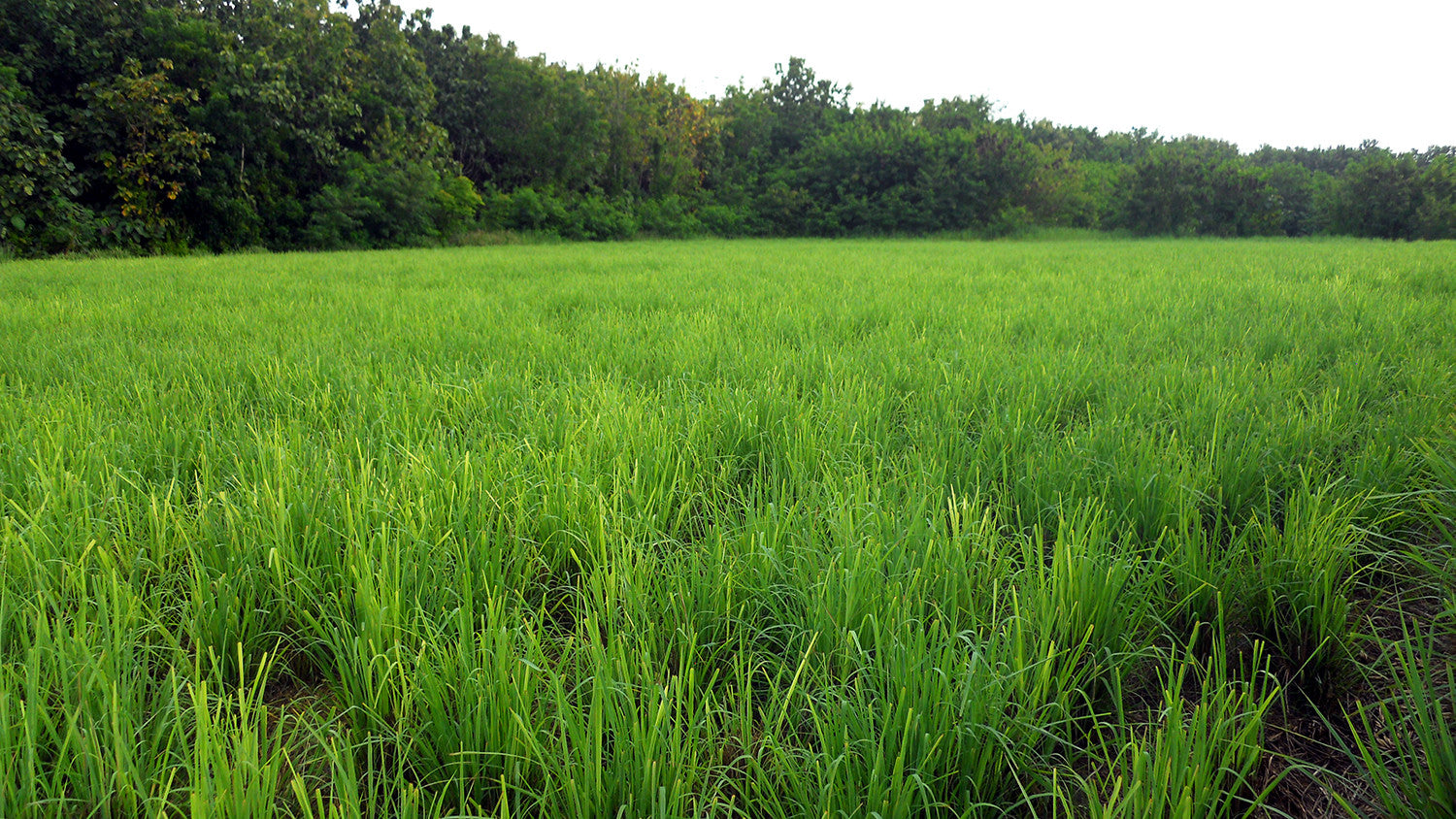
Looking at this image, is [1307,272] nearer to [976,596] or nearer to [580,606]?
[976,596]

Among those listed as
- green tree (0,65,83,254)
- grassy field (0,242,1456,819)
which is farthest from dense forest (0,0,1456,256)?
grassy field (0,242,1456,819)

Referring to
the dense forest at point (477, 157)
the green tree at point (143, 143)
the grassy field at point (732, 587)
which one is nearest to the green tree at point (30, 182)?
the dense forest at point (477, 157)

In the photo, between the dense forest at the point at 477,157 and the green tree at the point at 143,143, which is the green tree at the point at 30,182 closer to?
the dense forest at the point at 477,157

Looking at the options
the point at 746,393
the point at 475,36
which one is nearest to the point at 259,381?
the point at 746,393

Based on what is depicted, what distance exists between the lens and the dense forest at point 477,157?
1345 cm

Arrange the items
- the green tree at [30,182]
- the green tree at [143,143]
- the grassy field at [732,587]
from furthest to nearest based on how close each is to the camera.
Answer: the green tree at [143,143] < the green tree at [30,182] < the grassy field at [732,587]

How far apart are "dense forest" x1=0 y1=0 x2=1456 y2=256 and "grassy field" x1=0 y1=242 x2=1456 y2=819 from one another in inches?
592

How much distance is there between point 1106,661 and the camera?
1040mm

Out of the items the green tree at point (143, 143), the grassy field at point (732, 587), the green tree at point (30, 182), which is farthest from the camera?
the green tree at point (143, 143)

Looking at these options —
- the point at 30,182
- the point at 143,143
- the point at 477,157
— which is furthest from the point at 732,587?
the point at 477,157

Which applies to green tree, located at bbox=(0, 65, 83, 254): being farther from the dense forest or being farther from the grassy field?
the grassy field

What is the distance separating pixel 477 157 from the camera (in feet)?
78.3

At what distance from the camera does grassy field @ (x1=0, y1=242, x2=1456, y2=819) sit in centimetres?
80

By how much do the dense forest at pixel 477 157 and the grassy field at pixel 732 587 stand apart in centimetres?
1503
